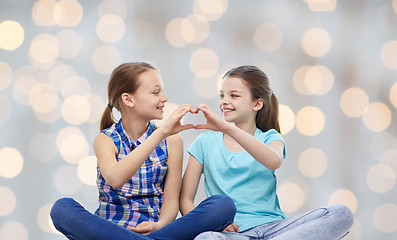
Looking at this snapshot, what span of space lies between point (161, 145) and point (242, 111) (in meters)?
0.24

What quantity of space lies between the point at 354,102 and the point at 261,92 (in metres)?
0.49

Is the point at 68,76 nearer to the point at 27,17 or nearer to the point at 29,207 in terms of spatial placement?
the point at 27,17

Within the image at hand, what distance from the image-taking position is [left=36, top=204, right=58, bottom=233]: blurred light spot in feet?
5.86

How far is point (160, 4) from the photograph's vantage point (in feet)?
6.04

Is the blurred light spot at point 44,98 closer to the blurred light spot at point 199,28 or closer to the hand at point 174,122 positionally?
the blurred light spot at point 199,28

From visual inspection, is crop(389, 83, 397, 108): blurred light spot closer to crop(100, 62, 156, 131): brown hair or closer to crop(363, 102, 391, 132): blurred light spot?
crop(363, 102, 391, 132): blurred light spot

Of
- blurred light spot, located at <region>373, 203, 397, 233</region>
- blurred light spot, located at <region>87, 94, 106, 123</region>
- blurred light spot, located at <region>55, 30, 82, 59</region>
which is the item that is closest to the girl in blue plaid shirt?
blurred light spot, located at <region>87, 94, 106, 123</region>

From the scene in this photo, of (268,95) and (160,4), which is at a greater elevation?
(160,4)

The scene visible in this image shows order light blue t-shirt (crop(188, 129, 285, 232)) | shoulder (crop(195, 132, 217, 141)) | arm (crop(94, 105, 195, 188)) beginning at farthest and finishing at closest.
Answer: shoulder (crop(195, 132, 217, 141)) < light blue t-shirt (crop(188, 129, 285, 232)) < arm (crop(94, 105, 195, 188))

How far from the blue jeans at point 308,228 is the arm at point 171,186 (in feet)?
0.59

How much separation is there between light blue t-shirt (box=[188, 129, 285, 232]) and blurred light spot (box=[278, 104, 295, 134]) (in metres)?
0.36

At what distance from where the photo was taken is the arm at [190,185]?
1382 mm

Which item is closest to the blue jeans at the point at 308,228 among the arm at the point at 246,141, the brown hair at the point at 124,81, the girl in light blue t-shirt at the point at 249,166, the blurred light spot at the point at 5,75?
the girl in light blue t-shirt at the point at 249,166

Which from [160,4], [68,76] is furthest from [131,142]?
[160,4]
